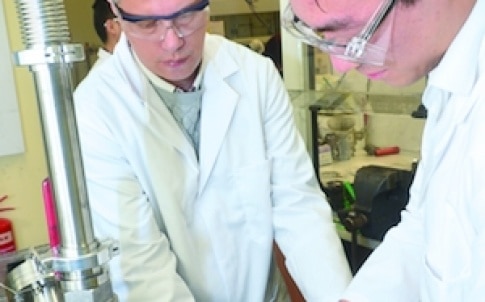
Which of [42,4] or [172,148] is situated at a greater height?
[42,4]

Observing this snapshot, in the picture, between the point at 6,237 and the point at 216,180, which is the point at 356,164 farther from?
the point at 6,237

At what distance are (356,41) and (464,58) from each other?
0.38 ft

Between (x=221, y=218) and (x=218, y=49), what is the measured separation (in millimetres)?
329

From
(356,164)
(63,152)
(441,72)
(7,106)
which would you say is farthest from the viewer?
(356,164)

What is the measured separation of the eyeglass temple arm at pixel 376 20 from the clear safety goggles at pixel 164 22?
0.39 m

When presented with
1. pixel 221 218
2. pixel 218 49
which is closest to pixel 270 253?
pixel 221 218

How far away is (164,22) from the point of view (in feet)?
3.11

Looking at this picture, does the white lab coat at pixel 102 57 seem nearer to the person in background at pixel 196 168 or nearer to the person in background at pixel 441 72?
the person in background at pixel 196 168

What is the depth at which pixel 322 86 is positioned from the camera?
1.72 metres

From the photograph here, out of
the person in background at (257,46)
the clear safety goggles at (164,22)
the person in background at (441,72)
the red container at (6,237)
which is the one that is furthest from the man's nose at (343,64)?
the person in background at (257,46)

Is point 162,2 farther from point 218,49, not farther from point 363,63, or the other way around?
point 363,63

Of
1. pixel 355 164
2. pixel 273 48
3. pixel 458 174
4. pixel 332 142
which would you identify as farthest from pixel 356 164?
pixel 458 174

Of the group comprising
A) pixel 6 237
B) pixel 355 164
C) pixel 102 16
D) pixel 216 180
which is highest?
pixel 102 16

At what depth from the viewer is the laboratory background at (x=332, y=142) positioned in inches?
56.7
